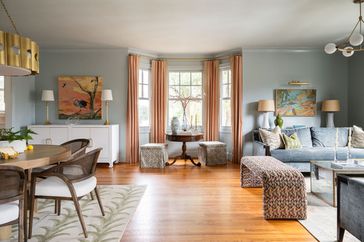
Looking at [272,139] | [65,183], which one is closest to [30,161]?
[65,183]

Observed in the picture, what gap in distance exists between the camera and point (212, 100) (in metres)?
6.70

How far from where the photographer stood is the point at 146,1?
3619mm

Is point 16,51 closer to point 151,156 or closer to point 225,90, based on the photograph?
point 151,156

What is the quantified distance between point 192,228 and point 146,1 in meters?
2.85

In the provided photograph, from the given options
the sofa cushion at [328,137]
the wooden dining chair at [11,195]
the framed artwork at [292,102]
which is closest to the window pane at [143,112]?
the framed artwork at [292,102]

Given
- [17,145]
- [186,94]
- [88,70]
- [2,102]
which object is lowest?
[17,145]

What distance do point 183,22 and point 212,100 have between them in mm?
2585

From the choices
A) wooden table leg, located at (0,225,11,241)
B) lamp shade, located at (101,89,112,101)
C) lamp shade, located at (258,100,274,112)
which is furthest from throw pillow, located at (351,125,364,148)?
wooden table leg, located at (0,225,11,241)

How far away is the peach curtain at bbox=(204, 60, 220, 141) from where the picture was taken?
6688mm

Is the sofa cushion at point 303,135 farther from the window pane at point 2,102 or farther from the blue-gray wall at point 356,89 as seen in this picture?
the window pane at point 2,102

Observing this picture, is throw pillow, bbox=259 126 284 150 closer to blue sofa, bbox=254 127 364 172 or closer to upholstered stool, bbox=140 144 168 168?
blue sofa, bbox=254 127 364 172

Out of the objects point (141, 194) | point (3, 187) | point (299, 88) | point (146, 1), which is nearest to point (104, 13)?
point (146, 1)

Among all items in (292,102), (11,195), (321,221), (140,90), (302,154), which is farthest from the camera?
(140,90)

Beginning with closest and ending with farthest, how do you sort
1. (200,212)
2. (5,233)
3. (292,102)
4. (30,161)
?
(30,161) → (5,233) → (200,212) → (292,102)
